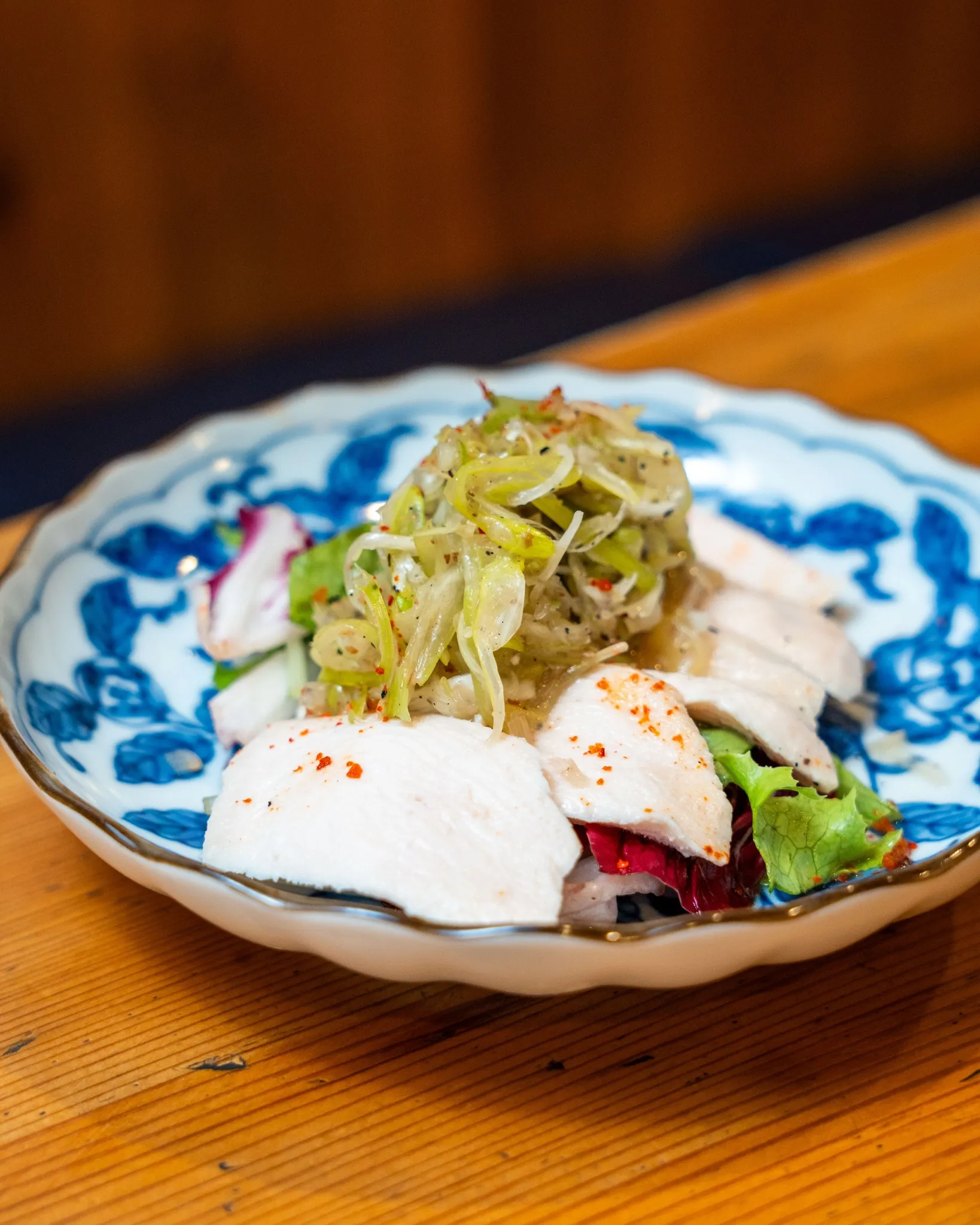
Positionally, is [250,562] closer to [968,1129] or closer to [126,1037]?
[126,1037]

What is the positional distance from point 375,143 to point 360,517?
12.7ft

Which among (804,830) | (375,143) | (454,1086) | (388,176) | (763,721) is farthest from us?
(388,176)

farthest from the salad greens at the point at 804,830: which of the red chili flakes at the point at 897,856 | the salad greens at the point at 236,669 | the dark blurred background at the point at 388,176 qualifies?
the dark blurred background at the point at 388,176

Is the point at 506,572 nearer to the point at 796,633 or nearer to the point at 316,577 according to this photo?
the point at 316,577

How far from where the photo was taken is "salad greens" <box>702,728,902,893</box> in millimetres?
1766

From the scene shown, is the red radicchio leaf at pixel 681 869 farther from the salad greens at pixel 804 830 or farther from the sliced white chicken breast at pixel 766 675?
the sliced white chicken breast at pixel 766 675

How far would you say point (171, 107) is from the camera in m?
5.50

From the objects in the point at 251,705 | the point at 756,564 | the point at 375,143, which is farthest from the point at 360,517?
the point at 375,143

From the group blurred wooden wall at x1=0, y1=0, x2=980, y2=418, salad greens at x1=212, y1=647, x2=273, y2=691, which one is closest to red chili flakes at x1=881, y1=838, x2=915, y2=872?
salad greens at x1=212, y1=647, x2=273, y2=691

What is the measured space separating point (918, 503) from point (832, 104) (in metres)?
5.58

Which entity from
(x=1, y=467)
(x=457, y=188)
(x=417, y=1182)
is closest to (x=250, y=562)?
(x=417, y=1182)

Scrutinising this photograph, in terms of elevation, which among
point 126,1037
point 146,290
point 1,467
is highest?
point 126,1037

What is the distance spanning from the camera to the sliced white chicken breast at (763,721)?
6.25 ft

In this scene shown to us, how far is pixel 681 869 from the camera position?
1.74 metres
